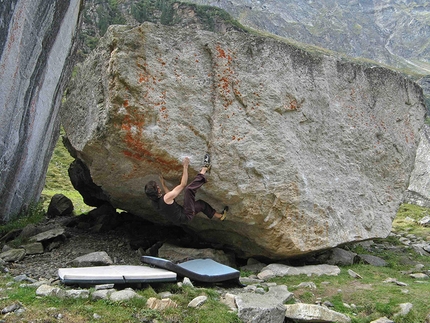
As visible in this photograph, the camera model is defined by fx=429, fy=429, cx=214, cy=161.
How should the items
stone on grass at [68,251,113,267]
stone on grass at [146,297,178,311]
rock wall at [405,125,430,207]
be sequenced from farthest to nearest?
rock wall at [405,125,430,207]
stone on grass at [68,251,113,267]
stone on grass at [146,297,178,311]

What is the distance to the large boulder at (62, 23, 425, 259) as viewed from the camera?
8344 millimetres

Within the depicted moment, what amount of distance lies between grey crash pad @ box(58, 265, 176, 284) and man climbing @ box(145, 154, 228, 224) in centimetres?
141

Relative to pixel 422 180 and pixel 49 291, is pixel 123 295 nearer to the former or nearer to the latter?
pixel 49 291

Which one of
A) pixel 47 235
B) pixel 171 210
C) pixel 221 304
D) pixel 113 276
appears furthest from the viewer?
pixel 47 235

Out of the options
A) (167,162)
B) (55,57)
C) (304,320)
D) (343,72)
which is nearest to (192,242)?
(167,162)

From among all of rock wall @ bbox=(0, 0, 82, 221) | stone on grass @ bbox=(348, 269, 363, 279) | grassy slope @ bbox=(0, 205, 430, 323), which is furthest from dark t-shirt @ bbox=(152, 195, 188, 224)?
rock wall @ bbox=(0, 0, 82, 221)

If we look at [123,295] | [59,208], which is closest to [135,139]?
[123,295]

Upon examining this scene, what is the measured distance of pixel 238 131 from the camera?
8.87 meters

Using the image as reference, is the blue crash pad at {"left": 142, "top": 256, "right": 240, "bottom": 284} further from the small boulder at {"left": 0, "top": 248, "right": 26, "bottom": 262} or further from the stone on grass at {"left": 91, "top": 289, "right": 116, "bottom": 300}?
the small boulder at {"left": 0, "top": 248, "right": 26, "bottom": 262}

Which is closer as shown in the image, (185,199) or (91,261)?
(91,261)

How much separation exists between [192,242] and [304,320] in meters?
5.03

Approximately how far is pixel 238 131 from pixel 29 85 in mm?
6020

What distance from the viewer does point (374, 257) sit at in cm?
A: 1046

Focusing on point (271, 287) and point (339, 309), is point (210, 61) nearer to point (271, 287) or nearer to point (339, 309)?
point (271, 287)
